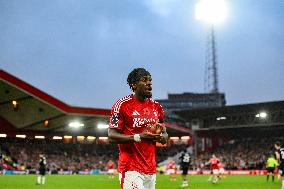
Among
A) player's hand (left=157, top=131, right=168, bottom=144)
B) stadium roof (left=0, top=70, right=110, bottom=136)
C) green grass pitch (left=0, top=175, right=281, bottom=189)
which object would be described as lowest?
green grass pitch (left=0, top=175, right=281, bottom=189)

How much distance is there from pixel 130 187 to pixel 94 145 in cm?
6640

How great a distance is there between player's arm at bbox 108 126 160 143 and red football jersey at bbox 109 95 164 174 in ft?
0.31

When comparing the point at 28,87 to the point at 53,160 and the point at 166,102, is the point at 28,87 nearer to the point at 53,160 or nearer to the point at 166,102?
the point at 53,160

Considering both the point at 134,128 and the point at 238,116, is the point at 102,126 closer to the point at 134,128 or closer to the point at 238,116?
the point at 238,116

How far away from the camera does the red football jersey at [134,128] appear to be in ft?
20.3

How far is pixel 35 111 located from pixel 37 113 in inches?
36.2

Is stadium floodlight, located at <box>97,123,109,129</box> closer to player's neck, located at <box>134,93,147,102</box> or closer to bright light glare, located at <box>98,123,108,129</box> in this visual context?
bright light glare, located at <box>98,123,108,129</box>

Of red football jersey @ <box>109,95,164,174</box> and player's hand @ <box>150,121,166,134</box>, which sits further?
red football jersey @ <box>109,95,164,174</box>

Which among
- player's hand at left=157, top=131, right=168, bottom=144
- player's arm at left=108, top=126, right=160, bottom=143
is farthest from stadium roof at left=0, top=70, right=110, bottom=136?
player's hand at left=157, top=131, right=168, bottom=144

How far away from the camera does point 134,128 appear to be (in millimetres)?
6254

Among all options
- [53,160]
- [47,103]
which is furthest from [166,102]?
[47,103]

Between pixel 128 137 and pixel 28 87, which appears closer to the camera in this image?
pixel 128 137

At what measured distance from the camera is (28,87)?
45031 mm

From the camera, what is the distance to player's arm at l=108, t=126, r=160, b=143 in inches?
227
